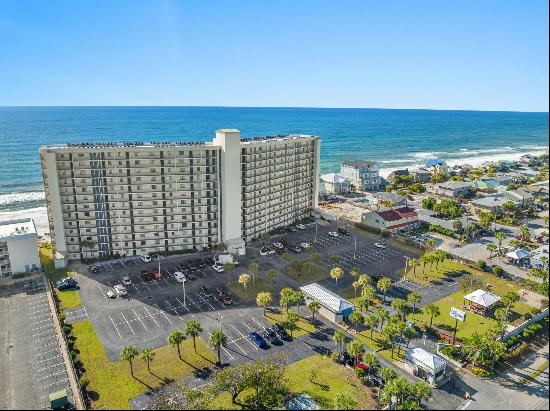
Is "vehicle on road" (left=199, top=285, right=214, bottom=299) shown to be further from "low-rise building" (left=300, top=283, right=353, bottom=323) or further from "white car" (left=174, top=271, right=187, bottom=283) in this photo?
"low-rise building" (left=300, top=283, right=353, bottom=323)

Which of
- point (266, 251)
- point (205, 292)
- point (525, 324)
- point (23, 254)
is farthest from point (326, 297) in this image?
point (23, 254)

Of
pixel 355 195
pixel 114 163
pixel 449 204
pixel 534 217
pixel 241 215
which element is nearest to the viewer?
pixel 114 163

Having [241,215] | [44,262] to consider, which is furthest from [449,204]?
[44,262]

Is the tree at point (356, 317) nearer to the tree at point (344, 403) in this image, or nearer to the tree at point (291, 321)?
the tree at point (291, 321)

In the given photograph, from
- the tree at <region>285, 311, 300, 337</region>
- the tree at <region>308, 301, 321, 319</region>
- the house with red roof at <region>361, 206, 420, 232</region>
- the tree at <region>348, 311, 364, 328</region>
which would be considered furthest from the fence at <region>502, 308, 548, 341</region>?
the house with red roof at <region>361, 206, 420, 232</region>

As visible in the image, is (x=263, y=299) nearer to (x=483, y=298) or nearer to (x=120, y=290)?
(x=120, y=290)

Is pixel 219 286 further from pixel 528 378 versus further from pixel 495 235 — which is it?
pixel 495 235

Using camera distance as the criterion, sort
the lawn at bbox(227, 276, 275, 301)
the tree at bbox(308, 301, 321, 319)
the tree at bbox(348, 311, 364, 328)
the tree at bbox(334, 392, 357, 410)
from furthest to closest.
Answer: the lawn at bbox(227, 276, 275, 301)
the tree at bbox(308, 301, 321, 319)
the tree at bbox(348, 311, 364, 328)
the tree at bbox(334, 392, 357, 410)
